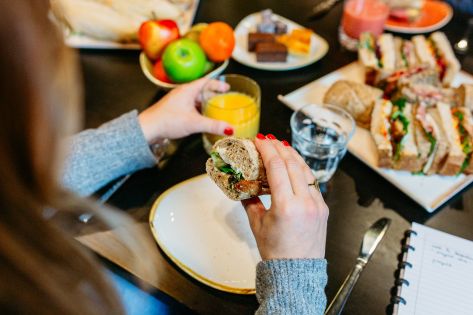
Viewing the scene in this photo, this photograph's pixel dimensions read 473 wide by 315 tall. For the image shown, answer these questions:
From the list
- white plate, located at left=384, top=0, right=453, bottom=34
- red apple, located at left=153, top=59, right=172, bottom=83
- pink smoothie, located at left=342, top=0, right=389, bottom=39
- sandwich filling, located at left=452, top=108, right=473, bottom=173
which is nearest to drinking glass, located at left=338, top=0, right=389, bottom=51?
pink smoothie, located at left=342, top=0, right=389, bottom=39

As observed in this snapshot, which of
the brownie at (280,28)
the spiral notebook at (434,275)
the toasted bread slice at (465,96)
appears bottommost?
the spiral notebook at (434,275)

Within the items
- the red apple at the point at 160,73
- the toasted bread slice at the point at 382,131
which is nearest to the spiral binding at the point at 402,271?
the toasted bread slice at the point at 382,131

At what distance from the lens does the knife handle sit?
750 mm

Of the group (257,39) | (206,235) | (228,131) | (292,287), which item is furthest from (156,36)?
(292,287)

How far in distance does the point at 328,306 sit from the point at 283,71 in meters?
0.88

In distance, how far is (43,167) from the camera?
41cm

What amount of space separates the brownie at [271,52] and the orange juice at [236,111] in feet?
1.07

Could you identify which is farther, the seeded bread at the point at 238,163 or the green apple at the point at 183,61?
the green apple at the point at 183,61

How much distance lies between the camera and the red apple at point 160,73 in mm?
1266

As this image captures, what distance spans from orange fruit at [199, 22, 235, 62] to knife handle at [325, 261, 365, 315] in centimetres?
78

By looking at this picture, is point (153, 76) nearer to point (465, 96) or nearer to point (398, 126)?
point (398, 126)

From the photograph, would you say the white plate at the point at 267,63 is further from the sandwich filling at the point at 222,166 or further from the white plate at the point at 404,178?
the sandwich filling at the point at 222,166

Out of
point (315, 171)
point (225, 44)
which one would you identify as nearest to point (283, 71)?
point (225, 44)

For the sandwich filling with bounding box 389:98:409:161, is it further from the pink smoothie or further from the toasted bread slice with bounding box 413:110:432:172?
the pink smoothie
